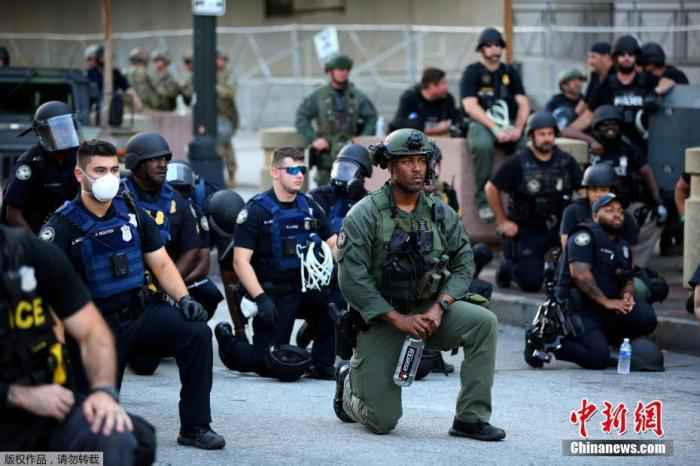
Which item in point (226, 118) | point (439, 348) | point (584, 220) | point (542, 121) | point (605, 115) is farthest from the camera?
point (226, 118)

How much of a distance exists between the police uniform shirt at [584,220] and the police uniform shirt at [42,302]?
5.65 metres

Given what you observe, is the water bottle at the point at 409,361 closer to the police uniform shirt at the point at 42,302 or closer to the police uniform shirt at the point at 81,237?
the police uniform shirt at the point at 81,237

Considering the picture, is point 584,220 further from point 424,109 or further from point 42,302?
point 42,302

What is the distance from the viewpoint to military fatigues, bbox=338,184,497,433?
24.9ft

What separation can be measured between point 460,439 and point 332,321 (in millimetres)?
2211

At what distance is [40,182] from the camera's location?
374 inches

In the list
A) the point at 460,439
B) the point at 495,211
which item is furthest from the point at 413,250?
the point at 495,211

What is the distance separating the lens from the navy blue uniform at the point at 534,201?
40.4 ft

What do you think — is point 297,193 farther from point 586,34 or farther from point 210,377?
point 586,34

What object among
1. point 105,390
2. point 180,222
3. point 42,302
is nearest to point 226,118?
point 180,222

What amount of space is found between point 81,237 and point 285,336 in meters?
2.68

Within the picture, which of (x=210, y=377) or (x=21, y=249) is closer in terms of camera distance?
(x=21, y=249)

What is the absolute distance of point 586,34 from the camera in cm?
2342

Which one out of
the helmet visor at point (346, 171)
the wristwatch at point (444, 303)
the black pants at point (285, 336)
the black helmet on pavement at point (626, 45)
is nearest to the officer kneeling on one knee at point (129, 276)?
the wristwatch at point (444, 303)
